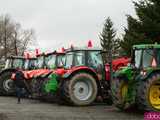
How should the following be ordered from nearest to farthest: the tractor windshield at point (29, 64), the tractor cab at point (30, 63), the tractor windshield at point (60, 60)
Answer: the tractor windshield at point (60, 60) → the tractor cab at point (30, 63) → the tractor windshield at point (29, 64)

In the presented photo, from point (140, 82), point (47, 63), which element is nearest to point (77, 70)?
point (140, 82)

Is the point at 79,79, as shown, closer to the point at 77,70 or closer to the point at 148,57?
the point at 77,70

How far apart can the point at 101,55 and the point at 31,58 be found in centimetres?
802

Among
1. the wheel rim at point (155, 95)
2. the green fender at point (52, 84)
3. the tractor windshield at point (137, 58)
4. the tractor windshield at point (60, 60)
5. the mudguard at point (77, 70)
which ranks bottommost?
the wheel rim at point (155, 95)

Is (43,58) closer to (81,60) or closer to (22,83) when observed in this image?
(22,83)

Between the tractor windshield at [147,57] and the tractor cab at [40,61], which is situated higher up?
the tractor cab at [40,61]

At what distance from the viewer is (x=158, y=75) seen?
632 inches

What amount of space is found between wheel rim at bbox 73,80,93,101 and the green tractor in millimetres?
2735

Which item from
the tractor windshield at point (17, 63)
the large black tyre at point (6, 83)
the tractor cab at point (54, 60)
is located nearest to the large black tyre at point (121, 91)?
the tractor cab at point (54, 60)

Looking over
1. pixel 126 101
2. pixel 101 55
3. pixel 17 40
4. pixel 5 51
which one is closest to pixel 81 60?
pixel 101 55

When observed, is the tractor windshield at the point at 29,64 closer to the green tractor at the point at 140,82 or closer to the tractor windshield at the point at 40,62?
the tractor windshield at the point at 40,62

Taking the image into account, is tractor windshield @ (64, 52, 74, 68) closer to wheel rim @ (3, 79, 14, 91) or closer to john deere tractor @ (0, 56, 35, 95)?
john deere tractor @ (0, 56, 35, 95)

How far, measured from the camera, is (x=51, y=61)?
2488 centimetres

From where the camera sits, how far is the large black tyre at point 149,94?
52.0 ft
